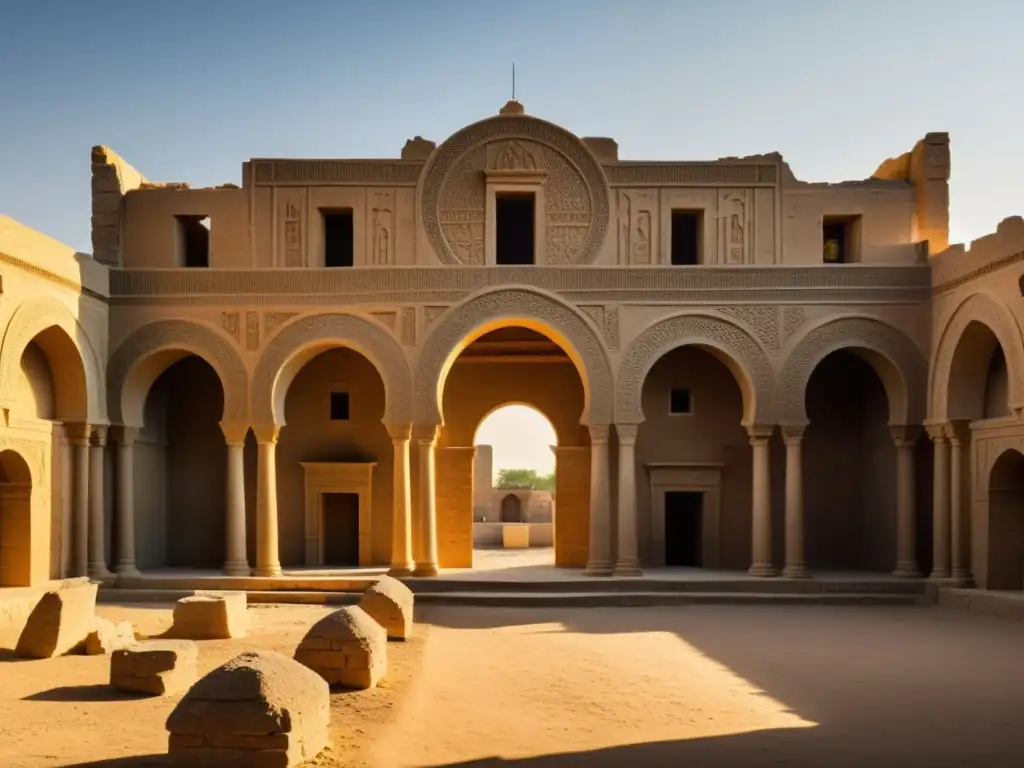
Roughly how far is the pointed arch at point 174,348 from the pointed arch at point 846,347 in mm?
10458

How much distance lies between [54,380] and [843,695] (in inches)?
567

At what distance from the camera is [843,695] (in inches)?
372

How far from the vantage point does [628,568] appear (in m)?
18.0

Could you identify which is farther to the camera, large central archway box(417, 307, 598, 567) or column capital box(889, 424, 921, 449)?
large central archway box(417, 307, 598, 567)

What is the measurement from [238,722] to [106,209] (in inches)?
587

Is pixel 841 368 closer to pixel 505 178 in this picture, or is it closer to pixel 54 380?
pixel 505 178

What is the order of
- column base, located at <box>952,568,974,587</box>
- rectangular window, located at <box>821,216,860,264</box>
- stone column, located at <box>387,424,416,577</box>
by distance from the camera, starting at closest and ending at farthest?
column base, located at <box>952,568,974,587</box>, stone column, located at <box>387,424,416,577</box>, rectangular window, located at <box>821,216,860,264</box>

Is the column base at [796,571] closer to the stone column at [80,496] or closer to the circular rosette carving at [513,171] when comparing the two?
the circular rosette carving at [513,171]

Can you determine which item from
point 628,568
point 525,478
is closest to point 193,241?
point 628,568

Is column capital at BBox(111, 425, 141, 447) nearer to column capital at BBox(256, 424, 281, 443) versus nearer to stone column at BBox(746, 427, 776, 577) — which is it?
column capital at BBox(256, 424, 281, 443)

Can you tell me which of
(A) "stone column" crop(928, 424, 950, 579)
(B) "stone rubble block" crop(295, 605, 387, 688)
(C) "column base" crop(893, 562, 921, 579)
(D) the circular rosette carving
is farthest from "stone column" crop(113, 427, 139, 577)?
(A) "stone column" crop(928, 424, 950, 579)

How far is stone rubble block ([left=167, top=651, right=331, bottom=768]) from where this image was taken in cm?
645

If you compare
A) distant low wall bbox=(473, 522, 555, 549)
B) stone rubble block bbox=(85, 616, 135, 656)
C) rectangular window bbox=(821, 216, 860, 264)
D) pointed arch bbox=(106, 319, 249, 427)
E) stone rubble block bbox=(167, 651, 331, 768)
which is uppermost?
rectangular window bbox=(821, 216, 860, 264)

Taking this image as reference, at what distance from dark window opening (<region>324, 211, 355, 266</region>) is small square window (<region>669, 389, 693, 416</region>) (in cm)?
751
